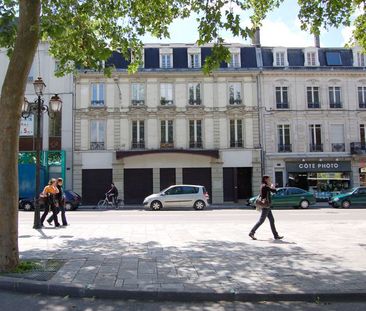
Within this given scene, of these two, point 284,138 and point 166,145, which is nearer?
point 166,145

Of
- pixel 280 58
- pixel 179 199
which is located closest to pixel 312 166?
pixel 280 58

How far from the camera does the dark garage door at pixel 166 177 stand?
32.0 metres

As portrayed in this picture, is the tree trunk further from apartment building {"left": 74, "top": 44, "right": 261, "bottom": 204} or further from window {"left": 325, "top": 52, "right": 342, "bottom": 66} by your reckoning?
window {"left": 325, "top": 52, "right": 342, "bottom": 66}

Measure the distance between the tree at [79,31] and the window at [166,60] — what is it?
20421mm

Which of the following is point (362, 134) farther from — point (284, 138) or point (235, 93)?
point (235, 93)

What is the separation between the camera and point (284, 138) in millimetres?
32531

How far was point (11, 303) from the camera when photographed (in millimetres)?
5648

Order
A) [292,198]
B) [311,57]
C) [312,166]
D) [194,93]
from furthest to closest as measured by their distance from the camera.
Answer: [311,57] → [194,93] → [312,166] → [292,198]

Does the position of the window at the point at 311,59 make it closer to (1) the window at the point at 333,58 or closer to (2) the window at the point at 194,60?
(1) the window at the point at 333,58

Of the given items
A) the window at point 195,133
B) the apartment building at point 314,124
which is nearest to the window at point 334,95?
the apartment building at point 314,124

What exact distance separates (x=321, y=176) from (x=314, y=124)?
4013 mm

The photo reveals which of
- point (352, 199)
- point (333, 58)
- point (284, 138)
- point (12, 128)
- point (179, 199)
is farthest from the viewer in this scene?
point (333, 58)

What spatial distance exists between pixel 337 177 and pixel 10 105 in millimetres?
29292

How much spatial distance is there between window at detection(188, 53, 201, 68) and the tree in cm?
2060
